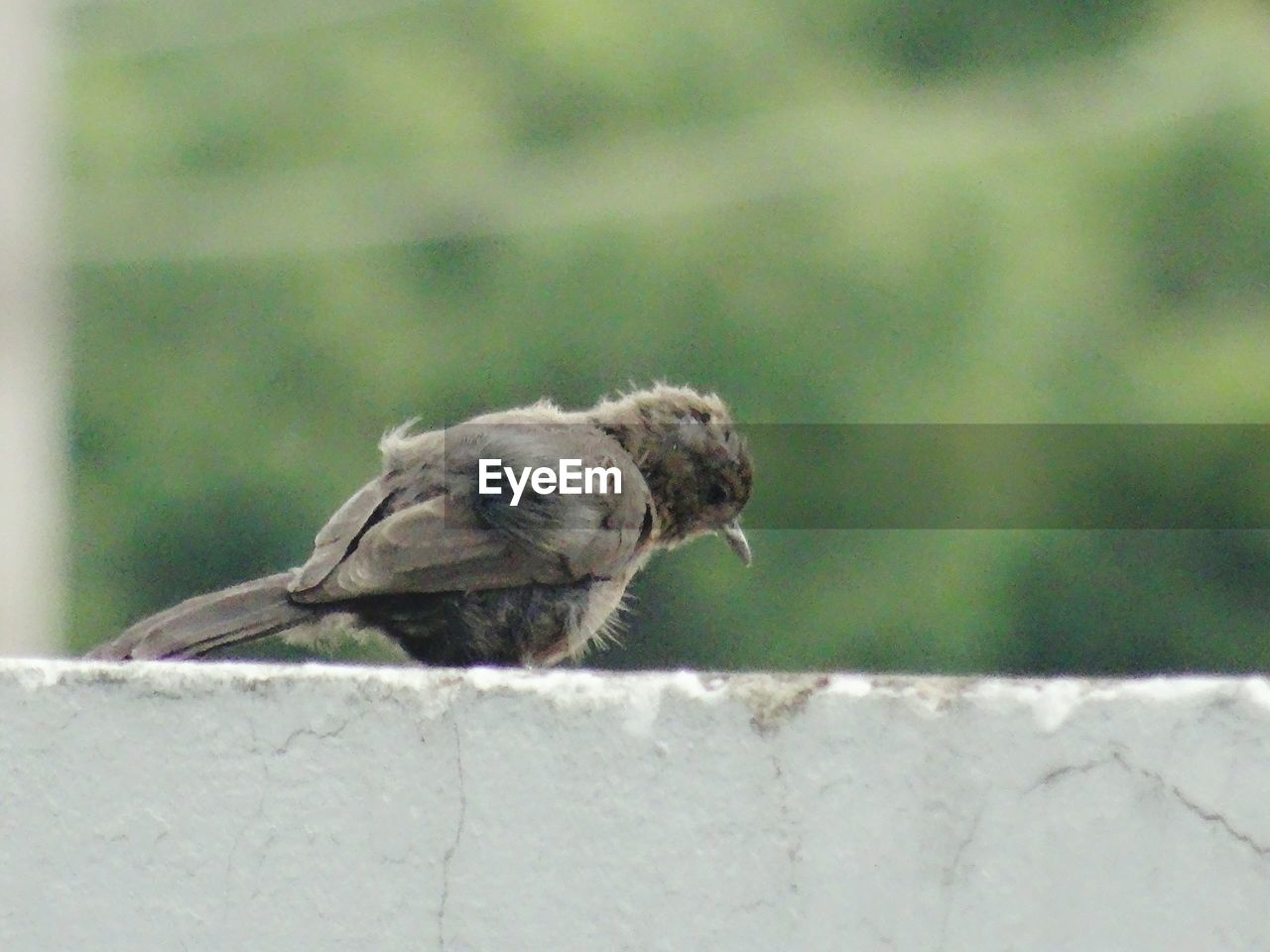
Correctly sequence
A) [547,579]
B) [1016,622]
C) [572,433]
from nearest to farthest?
[547,579] → [572,433] → [1016,622]

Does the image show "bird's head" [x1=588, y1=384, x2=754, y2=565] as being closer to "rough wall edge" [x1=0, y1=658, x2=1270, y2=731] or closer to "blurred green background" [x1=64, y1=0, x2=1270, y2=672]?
"rough wall edge" [x1=0, y1=658, x2=1270, y2=731]

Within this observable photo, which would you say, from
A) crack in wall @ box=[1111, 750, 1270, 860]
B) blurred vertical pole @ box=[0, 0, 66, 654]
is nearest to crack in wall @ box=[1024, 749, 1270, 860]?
crack in wall @ box=[1111, 750, 1270, 860]

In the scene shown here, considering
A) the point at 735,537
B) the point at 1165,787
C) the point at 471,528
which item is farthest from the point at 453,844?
the point at 735,537

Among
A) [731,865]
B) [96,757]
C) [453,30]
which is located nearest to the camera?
[731,865]

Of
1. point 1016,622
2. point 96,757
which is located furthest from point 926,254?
point 96,757

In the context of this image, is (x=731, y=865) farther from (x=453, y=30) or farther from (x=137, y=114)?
(x=453, y=30)
